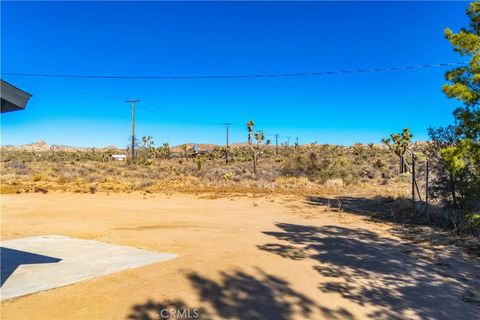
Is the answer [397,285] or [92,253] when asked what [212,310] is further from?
[92,253]

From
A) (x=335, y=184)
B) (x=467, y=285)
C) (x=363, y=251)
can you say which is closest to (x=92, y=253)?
(x=363, y=251)

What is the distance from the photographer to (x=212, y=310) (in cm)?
578

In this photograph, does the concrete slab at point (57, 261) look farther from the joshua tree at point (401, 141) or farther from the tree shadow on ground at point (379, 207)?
the joshua tree at point (401, 141)

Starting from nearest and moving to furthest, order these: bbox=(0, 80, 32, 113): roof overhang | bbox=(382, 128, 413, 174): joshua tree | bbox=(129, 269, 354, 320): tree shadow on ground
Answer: bbox=(129, 269, 354, 320): tree shadow on ground, bbox=(0, 80, 32, 113): roof overhang, bbox=(382, 128, 413, 174): joshua tree

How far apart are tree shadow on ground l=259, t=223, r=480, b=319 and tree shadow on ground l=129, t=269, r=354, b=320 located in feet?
2.31

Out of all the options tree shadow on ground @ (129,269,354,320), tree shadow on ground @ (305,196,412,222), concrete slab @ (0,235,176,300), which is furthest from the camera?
tree shadow on ground @ (305,196,412,222)

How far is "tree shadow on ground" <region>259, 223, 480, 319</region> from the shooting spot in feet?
20.1

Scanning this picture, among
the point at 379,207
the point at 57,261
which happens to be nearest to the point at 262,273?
the point at 57,261

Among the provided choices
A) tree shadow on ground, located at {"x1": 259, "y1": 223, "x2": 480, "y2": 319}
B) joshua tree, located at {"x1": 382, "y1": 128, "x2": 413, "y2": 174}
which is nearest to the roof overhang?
Answer: tree shadow on ground, located at {"x1": 259, "y1": 223, "x2": 480, "y2": 319}

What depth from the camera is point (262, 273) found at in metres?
7.71

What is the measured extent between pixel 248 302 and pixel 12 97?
14.9 ft

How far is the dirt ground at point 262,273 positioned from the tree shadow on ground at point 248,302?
1 centimetres

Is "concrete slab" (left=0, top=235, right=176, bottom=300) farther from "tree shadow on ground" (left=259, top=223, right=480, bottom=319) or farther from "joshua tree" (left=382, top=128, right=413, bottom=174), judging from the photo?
"joshua tree" (left=382, top=128, right=413, bottom=174)

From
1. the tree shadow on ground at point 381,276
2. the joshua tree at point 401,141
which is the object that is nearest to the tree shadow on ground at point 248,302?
the tree shadow on ground at point 381,276
